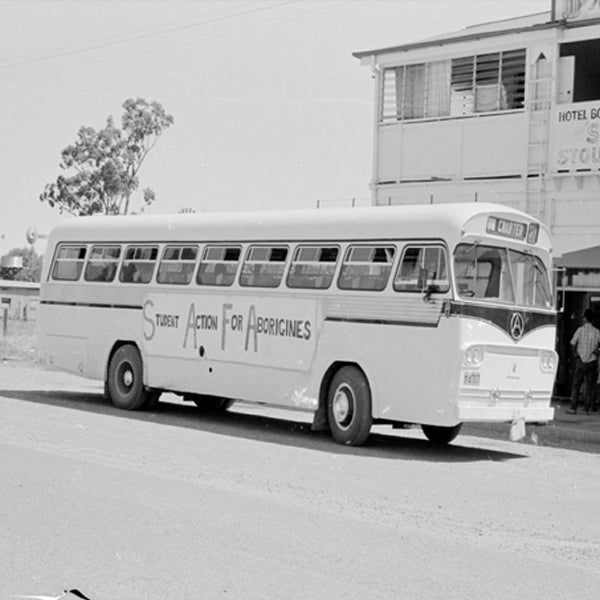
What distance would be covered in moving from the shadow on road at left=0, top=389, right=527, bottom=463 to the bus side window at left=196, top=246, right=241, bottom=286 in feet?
6.58

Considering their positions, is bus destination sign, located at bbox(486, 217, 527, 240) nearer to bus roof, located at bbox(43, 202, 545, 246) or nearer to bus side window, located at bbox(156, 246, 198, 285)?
bus roof, located at bbox(43, 202, 545, 246)

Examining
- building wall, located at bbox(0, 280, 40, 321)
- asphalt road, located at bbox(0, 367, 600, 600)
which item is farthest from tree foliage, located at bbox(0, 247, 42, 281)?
asphalt road, located at bbox(0, 367, 600, 600)

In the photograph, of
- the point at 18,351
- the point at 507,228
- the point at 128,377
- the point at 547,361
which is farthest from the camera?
the point at 18,351

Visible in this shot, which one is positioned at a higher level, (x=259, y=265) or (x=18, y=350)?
(x=259, y=265)

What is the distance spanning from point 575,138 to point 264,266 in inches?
450

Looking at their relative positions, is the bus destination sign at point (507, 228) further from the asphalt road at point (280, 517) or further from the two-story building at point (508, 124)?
the two-story building at point (508, 124)

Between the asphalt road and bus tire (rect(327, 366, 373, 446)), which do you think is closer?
the asphalt road

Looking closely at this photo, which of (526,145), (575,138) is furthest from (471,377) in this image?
(526,145)

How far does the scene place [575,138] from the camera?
25.8m

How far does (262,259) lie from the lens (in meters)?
16.7

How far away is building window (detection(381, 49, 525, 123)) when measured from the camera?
27.2 meters

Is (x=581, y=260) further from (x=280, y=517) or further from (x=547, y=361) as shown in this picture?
(x=280, y=517)

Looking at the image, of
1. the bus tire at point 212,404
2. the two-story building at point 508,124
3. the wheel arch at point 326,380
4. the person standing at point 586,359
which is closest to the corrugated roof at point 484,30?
the two-story building at point 508,124

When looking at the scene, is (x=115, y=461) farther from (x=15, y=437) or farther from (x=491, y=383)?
(x=491, y=383)
